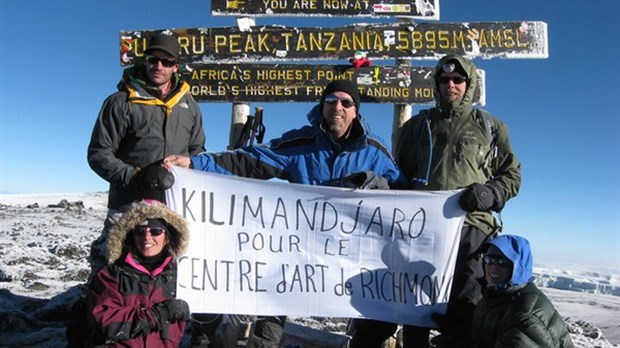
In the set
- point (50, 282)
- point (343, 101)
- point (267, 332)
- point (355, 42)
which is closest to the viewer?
point (343, 101)

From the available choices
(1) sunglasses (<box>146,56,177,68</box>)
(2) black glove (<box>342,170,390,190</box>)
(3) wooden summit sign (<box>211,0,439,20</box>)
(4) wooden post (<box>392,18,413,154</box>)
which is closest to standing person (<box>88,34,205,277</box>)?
(1) sunglasses (<box>146,56,177,68</box>)

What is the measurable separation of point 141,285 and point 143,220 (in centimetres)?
45

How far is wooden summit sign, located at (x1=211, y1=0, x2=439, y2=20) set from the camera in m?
5.71

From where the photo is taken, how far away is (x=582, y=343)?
19.9 feet

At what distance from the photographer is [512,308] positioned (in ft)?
10.3

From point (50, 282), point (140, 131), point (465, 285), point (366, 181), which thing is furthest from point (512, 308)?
point (50, 282)

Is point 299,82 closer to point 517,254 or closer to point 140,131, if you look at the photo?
point 140,131

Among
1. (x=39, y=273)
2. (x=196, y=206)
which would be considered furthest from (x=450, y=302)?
(x=39, y=273)

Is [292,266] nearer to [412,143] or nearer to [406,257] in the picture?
[406,257]

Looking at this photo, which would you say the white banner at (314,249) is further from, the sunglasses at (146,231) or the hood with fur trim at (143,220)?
the sunglasses at (146,231)

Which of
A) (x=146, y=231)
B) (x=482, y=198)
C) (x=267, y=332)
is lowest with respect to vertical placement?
(x=267, y=332)

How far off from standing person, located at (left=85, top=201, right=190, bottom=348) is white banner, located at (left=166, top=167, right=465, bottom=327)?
203 mm

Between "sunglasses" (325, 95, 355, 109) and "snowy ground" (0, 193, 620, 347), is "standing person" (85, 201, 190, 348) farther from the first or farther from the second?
"snowy ground" (0, 193, 620, 347)

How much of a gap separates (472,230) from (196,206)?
2109mm
